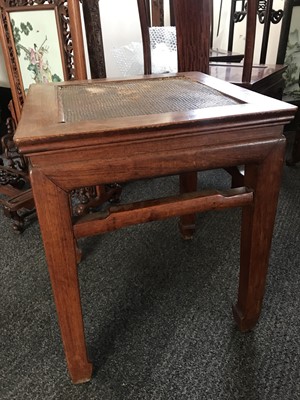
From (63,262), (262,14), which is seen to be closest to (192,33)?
(63,262)

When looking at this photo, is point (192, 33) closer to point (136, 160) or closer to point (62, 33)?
point (62, 33)

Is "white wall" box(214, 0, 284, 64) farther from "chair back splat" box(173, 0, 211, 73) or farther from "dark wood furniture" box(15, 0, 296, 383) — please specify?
"dark wood furniture" box(15, 0, 296, 383)

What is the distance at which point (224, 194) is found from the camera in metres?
0.57

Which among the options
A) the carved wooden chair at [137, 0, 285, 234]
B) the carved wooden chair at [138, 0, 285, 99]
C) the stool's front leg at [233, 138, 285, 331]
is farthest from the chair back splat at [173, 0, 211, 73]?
the stool's front leg at [233, 138, 285, 331]

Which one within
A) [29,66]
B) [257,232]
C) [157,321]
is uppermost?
[29,66]

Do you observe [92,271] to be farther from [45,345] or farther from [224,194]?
[224,194]

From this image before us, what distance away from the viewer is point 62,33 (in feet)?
3.35

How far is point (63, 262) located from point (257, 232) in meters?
0.35

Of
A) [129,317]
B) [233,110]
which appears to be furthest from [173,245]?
[233,110]

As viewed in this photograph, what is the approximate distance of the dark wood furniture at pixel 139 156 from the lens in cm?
47

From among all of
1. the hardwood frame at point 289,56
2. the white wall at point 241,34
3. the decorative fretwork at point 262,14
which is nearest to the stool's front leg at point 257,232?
the hardwood frame at point 289,56

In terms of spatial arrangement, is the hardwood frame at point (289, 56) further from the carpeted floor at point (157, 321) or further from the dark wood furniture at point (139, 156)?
the dark wood furniture at point (139, 156)

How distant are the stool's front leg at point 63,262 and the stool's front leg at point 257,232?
32cm

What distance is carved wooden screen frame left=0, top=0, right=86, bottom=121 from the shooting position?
38.4 inches
